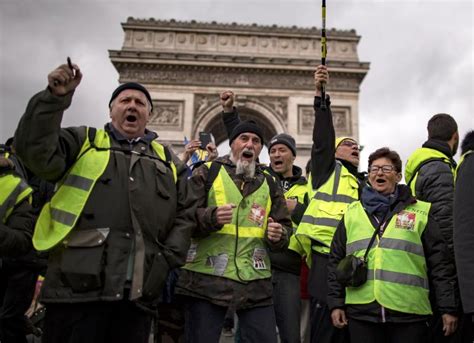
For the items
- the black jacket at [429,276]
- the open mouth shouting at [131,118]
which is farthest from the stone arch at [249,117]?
the open mouth shouting at [131,118]

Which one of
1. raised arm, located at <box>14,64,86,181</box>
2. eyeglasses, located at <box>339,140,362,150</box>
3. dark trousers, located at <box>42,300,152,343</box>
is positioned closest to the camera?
raised arm, located at <box>14,64,86,181</box>

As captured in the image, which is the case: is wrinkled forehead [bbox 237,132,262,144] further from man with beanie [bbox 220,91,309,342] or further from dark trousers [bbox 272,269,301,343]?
dark trousers [bbox 272,269,301,343]

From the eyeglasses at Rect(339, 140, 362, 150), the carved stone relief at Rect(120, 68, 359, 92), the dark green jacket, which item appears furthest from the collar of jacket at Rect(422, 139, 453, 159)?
the carved stone relief at Rect(120, 68, 359, 92)

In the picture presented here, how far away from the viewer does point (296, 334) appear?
11.3 ft

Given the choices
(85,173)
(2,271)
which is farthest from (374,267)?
(2,271)

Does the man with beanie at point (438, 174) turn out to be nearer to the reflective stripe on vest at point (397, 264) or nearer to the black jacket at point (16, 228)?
the reflective stripe on vest at point (397, 264)

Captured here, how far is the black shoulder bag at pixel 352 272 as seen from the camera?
2656mm

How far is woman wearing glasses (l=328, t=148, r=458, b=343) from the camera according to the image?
258 centimetres

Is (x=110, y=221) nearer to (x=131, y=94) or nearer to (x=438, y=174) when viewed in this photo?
(x=131, y=94)

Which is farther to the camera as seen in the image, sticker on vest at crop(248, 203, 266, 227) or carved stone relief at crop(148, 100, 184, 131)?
carved stone relief at crop(148, 100, 184, 131)

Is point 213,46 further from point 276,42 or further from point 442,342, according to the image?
point 442,342

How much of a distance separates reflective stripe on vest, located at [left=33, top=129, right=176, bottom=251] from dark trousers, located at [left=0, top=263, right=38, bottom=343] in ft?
7.24

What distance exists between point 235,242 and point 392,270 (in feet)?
3.28

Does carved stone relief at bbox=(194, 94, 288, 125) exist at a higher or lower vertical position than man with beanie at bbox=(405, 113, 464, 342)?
higher
